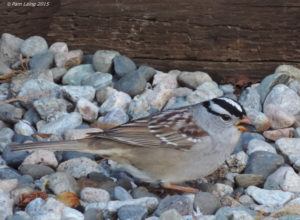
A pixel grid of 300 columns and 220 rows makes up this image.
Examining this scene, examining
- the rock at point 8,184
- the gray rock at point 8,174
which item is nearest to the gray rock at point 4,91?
the gray rock at point 8,174

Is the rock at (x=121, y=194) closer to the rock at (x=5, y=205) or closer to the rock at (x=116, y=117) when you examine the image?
the rock at (x=5, y=205)

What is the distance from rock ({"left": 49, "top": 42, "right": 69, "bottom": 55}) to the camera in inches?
287

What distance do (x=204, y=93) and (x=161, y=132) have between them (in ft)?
5.09

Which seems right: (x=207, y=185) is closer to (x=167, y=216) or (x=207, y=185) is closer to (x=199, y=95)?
(x=167, y=216)

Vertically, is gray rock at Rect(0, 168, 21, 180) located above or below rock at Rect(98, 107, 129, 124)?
below

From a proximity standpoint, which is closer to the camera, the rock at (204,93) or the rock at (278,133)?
the rock at (278,133)

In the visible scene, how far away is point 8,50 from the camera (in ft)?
24.1

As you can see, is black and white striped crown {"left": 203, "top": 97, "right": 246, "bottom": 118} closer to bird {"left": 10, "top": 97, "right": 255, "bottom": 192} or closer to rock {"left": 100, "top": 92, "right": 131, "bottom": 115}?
bird {"left": 10, "top": 97, "right": 255, "bottom": 192}

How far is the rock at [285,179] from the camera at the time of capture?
16.4ft

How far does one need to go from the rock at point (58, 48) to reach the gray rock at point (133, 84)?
38.7 inches

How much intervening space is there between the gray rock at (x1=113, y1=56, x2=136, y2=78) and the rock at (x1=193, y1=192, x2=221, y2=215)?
98.0 inches

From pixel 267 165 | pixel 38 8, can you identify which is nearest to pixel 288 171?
pixel 267 165

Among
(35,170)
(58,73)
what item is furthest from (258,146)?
(58,73)

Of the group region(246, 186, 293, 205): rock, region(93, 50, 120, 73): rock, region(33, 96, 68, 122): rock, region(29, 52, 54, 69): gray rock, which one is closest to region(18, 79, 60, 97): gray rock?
region(33, 96, 68, 122): rock
